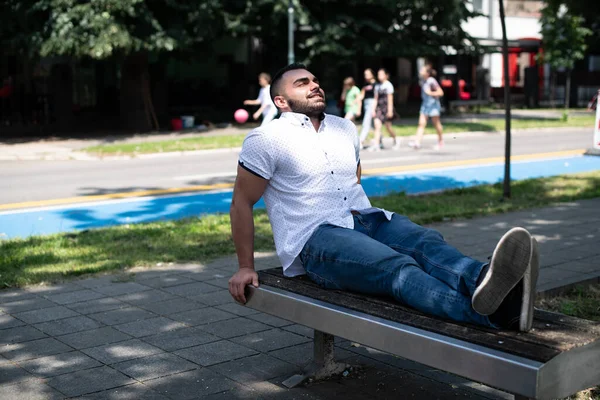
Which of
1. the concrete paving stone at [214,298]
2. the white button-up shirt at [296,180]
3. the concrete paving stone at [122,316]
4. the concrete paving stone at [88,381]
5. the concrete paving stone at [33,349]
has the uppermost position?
the white button-up shirt at [296,180]

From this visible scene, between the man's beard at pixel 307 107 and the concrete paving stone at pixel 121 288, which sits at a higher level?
the man's beard at pixel 307 107

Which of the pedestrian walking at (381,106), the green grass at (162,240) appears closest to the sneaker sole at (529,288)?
the green grass at (162,240)

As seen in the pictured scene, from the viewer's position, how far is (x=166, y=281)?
6.96 m

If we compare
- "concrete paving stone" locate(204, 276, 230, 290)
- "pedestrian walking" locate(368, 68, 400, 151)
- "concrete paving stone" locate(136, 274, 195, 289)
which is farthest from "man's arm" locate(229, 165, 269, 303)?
"pedestrian walking" locate(368, 68, 400, 151)

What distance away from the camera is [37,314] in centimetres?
599

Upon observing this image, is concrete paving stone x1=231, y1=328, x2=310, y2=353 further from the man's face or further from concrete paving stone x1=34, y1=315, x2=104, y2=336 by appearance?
the man's face

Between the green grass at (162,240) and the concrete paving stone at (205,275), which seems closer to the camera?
the concrete paving stone at (205,275)

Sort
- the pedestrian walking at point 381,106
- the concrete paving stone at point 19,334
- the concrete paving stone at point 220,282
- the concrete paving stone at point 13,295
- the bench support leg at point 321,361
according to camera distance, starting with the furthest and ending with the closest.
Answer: the pedestrian walking at point 381,106 → the concrete paving stone at point 220,282 → the concrete paving stone at point 13,295 → the concrete paving stone at point 19,334 → the bench support leg at point 321,361

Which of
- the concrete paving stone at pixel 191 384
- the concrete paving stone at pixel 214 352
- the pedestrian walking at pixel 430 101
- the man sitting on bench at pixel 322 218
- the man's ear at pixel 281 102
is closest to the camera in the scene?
the man sitting on bench at pixel 322 218

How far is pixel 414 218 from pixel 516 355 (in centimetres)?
628

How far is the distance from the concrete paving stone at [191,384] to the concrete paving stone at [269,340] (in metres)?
0.54

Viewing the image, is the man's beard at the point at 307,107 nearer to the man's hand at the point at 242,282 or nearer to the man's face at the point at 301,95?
the man's face at the point at 301,95

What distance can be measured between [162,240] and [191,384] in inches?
A: 165

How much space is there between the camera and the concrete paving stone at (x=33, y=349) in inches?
199
